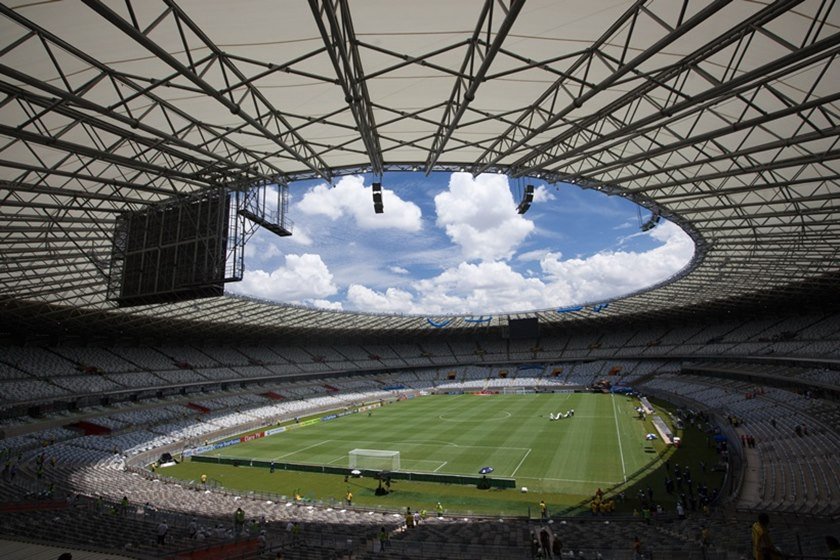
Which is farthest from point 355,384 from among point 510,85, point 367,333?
point 510,85

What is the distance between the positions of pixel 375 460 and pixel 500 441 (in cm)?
1032

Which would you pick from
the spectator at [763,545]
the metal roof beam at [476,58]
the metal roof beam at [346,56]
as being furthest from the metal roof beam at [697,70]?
the spectator at [763,545]

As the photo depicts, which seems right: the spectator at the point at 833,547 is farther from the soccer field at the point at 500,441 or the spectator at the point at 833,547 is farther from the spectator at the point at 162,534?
the soccer field at the point at 500,441

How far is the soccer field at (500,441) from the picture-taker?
1106 inches

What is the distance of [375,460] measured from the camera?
105ft

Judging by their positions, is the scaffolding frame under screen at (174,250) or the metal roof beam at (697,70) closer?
the metal roof beam at (697,70)

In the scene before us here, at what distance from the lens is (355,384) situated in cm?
7456

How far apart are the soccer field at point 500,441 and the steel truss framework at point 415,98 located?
51.0 ft

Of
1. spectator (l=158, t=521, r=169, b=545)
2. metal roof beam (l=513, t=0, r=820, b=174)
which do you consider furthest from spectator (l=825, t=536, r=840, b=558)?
spectator (l=158, t=521, r=169, b=545)

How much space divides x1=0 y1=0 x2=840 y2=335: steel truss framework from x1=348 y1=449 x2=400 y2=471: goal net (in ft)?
66.2

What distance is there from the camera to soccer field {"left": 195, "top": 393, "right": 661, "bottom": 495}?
92.2ft

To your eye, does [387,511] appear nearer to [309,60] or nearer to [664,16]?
[309,60]

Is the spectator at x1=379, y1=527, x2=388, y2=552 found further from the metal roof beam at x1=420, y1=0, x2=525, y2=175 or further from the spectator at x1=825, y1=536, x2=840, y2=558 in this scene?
the metal roof beam at x1=420, y1=0, x2=525, y2=175

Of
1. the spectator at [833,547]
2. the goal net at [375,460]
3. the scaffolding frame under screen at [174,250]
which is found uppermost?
the scaffolding frame under screen at [174,250]
